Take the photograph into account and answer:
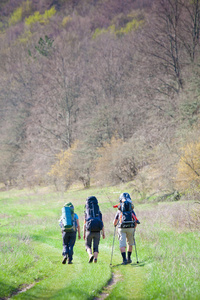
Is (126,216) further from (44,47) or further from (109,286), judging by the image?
(44,47)

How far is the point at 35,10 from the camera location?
196000 mm

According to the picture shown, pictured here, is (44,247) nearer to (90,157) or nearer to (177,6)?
(90,157)

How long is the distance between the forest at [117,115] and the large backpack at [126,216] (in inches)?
468

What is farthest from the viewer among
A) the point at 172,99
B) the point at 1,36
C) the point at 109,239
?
the point at 1,36

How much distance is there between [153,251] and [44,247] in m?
4.96

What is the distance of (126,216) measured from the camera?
28.9 feet

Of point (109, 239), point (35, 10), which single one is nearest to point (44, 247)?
point (109, 239)

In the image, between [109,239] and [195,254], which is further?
[109,239]

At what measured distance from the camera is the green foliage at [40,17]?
179300mm

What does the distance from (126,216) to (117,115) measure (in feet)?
149

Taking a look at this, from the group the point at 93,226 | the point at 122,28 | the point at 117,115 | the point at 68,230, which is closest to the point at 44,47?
the point at 117,115

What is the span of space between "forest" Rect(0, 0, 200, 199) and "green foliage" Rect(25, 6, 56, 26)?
9743 centimetres

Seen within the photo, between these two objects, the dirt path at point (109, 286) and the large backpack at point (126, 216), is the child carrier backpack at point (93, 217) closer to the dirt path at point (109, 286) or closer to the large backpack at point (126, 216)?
the large backpack at point (126, 216)

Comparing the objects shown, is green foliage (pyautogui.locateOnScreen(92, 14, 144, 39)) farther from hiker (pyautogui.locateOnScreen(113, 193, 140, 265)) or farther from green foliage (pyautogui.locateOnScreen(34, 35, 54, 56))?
hiker (pyautogui.locateOnScreen(113, 193, 140, 265))
